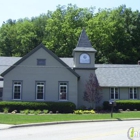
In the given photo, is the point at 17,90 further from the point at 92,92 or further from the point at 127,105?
the point at 127,105

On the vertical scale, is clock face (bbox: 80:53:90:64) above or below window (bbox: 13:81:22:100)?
above

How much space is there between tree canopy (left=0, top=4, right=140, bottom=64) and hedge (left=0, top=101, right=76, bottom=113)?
27.2 metres

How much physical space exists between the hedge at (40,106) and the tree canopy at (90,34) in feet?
89.3

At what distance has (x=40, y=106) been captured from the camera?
3172cm

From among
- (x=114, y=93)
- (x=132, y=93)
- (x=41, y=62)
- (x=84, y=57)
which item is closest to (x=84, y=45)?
(x=84, y=57)

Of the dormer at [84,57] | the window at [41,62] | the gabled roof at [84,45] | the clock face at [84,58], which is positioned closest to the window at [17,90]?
the window at [41,62]

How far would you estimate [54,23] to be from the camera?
61844 mm

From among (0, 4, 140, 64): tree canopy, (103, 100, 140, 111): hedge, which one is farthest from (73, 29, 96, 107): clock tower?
(0, 4, 140, 64): tree canopy

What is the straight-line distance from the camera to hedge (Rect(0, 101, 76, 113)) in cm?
3116

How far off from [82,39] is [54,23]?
1019 inches

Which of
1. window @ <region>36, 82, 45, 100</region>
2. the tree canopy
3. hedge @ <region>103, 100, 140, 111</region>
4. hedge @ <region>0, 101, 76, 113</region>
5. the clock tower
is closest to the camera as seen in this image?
hedge @ <region>0, 101, 76, 113</region>

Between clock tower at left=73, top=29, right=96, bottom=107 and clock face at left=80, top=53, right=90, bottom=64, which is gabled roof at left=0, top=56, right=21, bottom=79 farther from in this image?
clock face at left=80, top=53, right=90, bottom=64

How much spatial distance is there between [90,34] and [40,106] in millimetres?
30487

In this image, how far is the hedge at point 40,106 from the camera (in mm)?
31156
